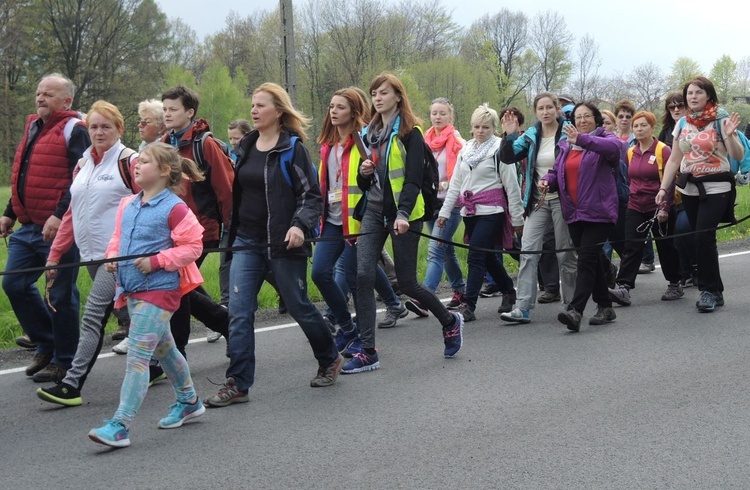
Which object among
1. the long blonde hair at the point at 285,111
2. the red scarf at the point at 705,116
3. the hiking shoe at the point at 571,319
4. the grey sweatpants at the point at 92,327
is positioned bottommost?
the hiking shoe at the point at 571,319

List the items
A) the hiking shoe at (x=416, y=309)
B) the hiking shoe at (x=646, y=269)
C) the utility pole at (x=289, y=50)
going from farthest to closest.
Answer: the hiking shoe at (x=646, y=269) < the utility pole at (x=289, y=50) < the hiking shoe at (x=416, y=309)

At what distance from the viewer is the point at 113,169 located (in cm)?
625

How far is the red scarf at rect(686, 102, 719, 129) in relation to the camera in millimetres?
8383

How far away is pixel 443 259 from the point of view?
30.2 ft

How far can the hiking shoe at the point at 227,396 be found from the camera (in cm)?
580

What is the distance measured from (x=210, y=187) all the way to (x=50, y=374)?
1662 mm

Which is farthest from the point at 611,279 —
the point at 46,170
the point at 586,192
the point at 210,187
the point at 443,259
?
the point at 46,170

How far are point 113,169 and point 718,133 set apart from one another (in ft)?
16.6

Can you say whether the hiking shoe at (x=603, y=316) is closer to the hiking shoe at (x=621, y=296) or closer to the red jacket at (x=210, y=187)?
the hiking shoe at (x=621, y=296)

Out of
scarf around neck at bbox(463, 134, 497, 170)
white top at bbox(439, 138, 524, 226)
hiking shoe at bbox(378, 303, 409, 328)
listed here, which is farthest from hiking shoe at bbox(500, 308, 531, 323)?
scarf around neck at bbox(463, 134, 497, 170)

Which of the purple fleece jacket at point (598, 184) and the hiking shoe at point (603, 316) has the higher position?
the purple fleece jacket at point (598, 184)

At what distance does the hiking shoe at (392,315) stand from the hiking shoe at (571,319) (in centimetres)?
144

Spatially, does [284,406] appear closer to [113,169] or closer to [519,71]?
[113,169]

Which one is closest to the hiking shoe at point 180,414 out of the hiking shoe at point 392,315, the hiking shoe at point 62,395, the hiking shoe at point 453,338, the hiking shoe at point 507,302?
the hiking shoe at point 62,395
